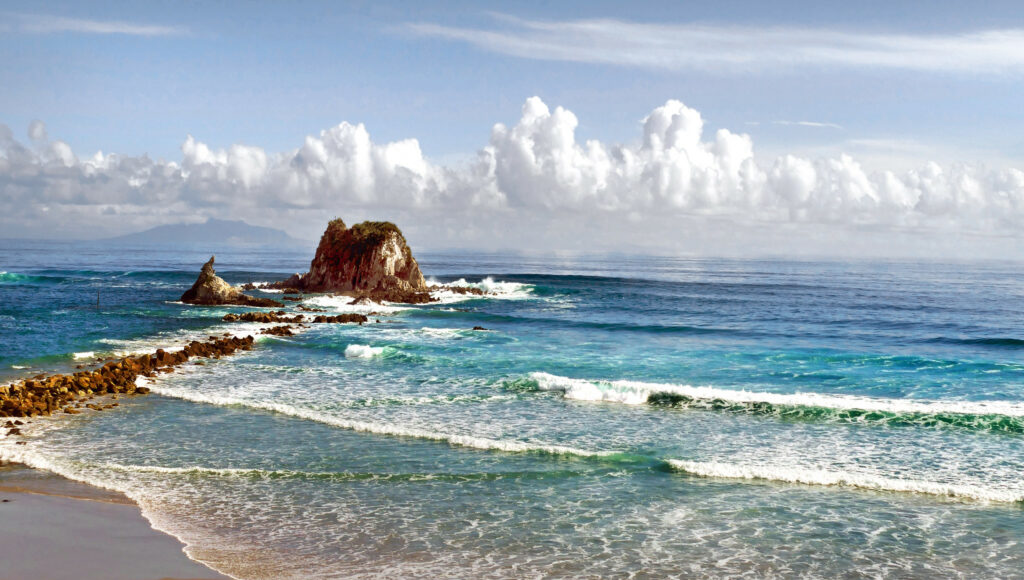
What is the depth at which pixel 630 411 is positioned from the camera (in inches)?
946

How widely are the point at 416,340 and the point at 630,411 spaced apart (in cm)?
1960

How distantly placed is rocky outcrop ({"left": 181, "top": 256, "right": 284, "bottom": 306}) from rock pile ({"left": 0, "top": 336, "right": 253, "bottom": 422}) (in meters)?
25.3

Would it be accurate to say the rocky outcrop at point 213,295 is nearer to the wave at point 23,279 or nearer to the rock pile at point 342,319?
the rock pile at point 342,319

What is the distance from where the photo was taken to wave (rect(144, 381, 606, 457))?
1888cm

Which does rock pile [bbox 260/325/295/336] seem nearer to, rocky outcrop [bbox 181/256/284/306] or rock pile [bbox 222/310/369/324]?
rock pile [bbox 222/310/369/324]

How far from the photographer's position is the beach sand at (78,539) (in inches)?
426

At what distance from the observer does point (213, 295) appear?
2276 inches

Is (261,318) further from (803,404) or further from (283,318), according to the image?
(803,404)

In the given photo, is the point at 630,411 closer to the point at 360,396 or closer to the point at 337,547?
the point at 360,396

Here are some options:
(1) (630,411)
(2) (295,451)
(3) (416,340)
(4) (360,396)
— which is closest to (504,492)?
(2) (295,451)

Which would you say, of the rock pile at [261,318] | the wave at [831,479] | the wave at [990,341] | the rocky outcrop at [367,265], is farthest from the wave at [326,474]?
the rocky outcrop at [367,265]

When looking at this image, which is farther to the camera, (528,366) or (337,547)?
(528,366)

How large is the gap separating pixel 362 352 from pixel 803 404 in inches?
819

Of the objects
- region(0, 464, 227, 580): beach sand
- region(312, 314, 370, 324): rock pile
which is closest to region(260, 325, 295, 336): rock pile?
region(312, 314, 370, 324): rock pile
